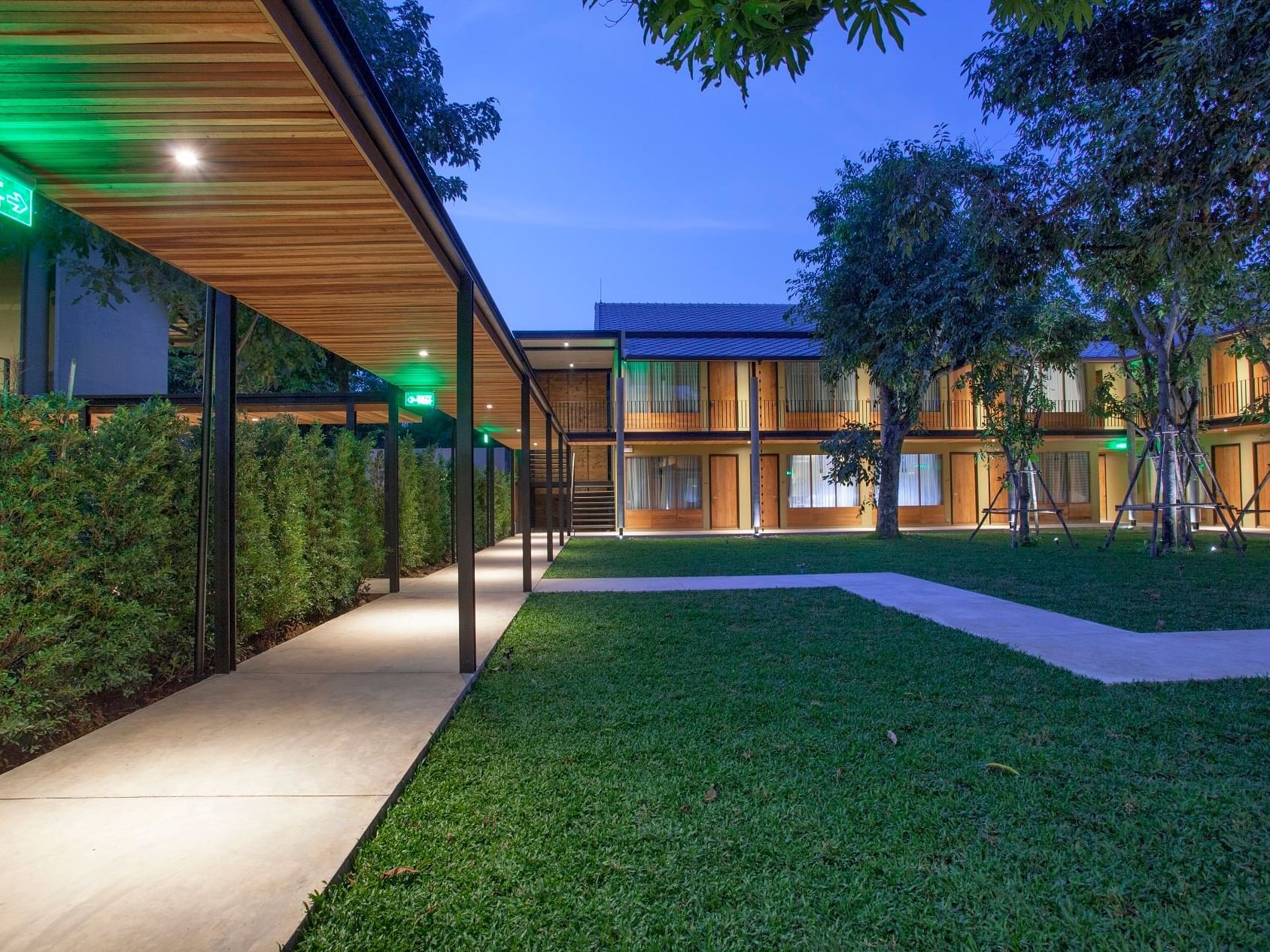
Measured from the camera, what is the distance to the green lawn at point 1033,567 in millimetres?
7094

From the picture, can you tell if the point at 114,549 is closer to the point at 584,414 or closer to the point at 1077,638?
the point at 1077,638

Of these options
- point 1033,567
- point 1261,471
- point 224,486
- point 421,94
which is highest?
point 421,94

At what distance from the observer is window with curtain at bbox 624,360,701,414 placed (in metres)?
22.1

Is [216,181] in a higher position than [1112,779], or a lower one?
higher

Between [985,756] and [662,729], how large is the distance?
4.92 ft

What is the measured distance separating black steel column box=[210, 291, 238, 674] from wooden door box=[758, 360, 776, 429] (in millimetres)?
17754

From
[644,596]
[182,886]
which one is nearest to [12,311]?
[644,596]

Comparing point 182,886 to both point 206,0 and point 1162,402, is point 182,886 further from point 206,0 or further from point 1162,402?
point 1162,402

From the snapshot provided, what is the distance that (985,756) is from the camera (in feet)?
10.6

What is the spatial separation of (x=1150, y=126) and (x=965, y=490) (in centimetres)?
1811

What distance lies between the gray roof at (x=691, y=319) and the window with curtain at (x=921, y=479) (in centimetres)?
549

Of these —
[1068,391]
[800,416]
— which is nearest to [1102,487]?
[1068,391]

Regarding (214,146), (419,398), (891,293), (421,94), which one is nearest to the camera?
(214,146)

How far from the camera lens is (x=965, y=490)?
22906mm
